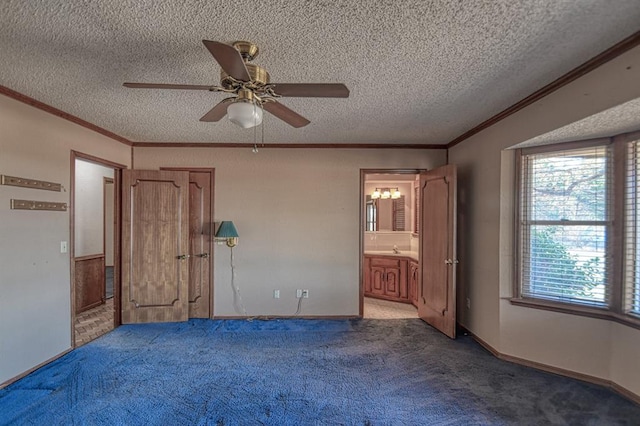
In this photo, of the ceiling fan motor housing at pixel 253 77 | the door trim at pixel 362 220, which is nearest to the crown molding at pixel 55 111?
the ceiling fan motor housing at pixel 253 77

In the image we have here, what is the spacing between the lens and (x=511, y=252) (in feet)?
10.3

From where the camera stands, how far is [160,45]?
187 cm

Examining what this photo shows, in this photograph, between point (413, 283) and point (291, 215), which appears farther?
point (413, 283)

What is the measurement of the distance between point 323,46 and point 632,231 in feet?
9.34

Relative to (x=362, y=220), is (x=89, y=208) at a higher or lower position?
higher

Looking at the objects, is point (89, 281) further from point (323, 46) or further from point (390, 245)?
point (390, 245)

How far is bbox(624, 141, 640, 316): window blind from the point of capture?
2461 millimetres

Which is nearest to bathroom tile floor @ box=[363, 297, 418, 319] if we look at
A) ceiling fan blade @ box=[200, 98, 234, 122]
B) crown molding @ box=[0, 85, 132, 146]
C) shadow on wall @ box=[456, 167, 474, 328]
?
shadow on wall @ box=[456, 167, 474, 328]

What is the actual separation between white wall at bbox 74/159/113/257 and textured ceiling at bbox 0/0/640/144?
2.43m

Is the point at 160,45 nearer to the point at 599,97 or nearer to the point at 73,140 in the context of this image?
the point at 73,140

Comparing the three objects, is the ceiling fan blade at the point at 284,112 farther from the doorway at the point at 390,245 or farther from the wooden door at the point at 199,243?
the doorway at the point at 390,245

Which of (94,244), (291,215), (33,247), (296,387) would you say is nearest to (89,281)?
(94,244)

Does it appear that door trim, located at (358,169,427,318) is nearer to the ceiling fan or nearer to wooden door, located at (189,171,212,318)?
wooden door, located at (189,171,212,318)

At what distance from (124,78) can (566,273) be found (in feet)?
13.5
